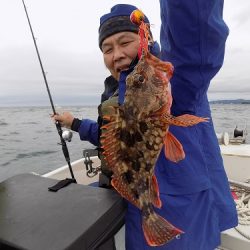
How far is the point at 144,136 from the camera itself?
5.73ft

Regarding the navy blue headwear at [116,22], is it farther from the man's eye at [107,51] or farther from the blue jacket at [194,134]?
the blue jacket at [194,134]

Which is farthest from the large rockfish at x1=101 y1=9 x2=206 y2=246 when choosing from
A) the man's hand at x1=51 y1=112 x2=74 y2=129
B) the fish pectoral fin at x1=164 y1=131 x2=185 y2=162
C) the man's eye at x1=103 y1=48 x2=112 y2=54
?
the man's hand at x1=51 y1=112 x2=74 y2=129

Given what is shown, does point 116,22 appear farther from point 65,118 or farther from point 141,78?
point 65,118

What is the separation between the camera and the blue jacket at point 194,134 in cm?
163

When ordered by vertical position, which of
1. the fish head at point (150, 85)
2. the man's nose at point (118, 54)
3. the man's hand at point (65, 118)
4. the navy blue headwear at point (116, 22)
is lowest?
the man's hand at point (65, 118)

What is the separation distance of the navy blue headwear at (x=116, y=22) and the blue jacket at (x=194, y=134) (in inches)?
26.4

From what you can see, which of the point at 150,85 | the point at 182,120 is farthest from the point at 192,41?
the point at 182,120

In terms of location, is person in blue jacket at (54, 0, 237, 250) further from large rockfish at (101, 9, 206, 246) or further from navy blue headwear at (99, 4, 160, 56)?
large rockfish at (101, 9, 206, 246)

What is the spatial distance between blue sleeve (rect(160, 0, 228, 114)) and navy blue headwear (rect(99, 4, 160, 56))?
820mm

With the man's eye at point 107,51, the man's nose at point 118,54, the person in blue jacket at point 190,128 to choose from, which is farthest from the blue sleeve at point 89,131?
the man's nose at point 118,54

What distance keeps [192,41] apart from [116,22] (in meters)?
1.11

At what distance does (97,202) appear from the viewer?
1.92 m

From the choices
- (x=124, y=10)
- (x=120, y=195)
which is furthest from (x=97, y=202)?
(x=124, y=10)

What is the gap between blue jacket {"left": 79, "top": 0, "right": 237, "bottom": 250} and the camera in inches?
64.3
